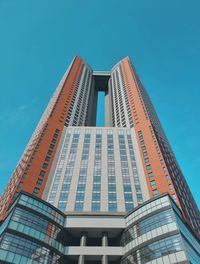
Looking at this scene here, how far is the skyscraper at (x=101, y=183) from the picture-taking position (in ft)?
164

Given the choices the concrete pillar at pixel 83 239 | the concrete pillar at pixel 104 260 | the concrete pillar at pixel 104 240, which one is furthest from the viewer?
the concrete pillar at pixel 104 240

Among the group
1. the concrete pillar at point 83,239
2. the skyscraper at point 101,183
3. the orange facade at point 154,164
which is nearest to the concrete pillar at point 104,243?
the skyscraper at point 101,183

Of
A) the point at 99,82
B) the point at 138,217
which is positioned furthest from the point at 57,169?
the point at 99,82

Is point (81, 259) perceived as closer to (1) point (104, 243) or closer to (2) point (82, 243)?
(2) point (82, 243)

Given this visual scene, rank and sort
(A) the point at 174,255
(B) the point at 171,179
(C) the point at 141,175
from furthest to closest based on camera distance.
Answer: (C) the point at 141,175, (B) the point at 171,179, (A) the point at 174,255

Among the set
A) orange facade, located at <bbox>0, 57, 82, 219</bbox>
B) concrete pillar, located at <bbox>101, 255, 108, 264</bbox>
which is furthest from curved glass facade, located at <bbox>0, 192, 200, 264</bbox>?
orange facade, located at <bbox>0, 57, 82, 219</bbox>

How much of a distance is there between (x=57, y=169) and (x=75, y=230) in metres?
24.9

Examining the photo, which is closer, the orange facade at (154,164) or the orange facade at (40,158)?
the orange facade at (154,164)

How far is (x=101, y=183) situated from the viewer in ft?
229

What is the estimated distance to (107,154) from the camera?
83.2 metres

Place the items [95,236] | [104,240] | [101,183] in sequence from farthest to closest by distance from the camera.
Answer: [101,183] → [95,236] → [104,240]

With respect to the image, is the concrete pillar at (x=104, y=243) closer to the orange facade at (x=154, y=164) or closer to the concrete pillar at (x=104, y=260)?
the concrete pillar at (x=104, y=260)

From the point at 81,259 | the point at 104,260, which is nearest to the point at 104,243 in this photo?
the point at 104,260

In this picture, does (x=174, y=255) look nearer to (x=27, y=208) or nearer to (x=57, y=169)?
(x=27, y=208)
